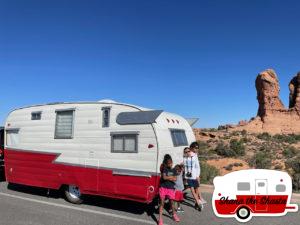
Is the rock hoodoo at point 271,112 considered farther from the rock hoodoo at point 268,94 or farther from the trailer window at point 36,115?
the trailer window at point 36,115

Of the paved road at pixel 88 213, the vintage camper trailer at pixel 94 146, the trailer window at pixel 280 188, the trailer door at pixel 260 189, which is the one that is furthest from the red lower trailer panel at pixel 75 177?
the trailer window at pixel 280 188

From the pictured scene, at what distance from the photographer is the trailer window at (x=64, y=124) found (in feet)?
33.5

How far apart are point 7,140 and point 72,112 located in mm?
2983

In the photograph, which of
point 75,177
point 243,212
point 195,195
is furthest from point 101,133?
point 243,212

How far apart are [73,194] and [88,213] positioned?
1.25 meters

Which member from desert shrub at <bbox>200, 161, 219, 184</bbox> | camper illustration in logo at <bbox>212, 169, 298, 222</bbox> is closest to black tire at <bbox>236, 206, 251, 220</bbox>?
camper illustration in logo at <bbox>212, 169, 298, 222</bbox>

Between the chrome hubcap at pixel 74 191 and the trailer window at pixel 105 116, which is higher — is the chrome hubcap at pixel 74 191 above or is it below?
below

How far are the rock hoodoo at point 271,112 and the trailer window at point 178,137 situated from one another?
7499cm

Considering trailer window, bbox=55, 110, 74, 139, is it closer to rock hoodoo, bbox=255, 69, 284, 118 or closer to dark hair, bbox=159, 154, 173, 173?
dark hair, bbox=159, 154, 173, 173

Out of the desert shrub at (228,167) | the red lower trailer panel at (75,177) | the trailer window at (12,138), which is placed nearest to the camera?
the red lower trailer panel at (75,177)

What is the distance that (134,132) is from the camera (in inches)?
355

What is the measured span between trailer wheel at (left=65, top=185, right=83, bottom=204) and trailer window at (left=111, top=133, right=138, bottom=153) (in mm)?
1744

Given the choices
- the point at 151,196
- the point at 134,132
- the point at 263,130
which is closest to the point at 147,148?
the point at 134,132

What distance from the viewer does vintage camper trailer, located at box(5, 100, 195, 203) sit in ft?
29.1
